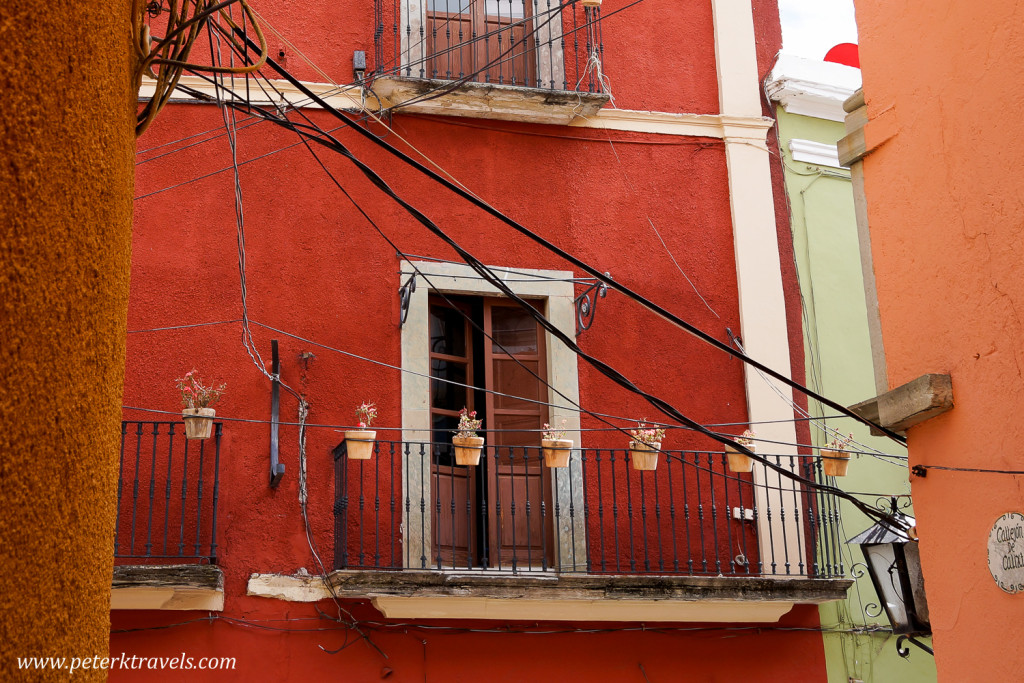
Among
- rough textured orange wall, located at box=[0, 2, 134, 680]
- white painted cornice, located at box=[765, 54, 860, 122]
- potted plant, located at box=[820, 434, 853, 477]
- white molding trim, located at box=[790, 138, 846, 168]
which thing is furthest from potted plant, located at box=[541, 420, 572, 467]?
rough textured orange wall, located at box=[0, 2, 134, 680]

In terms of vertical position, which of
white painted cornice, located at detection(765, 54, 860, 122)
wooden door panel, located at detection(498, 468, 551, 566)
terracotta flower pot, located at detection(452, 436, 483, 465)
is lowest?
wooden door panel, located at detection(498, 468, 551, 566)

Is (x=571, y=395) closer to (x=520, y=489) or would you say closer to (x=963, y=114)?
(x=520, y=489)

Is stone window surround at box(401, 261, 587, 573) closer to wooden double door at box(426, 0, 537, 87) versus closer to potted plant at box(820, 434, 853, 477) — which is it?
wooden double door at box(426, 0, 537, 87)

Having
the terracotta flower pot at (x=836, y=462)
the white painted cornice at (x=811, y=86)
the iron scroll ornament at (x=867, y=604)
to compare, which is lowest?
the iron scroll ornament at (x=867, y=604)

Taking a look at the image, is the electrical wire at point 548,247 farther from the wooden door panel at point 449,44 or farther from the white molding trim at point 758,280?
the wooden door panel at point 449,44

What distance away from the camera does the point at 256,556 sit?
7773 mm

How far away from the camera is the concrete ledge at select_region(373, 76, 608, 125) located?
8758 mm

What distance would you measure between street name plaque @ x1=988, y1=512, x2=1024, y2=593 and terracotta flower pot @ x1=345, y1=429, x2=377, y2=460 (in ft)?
13.7

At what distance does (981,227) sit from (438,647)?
4.81 metres

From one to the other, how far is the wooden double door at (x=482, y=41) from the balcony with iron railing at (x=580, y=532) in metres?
3.22

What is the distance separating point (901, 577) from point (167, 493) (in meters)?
4.91

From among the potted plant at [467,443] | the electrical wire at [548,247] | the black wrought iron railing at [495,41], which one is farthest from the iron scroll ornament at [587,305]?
the electrical wire at [548,247]

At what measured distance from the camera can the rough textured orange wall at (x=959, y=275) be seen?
4.76 metres

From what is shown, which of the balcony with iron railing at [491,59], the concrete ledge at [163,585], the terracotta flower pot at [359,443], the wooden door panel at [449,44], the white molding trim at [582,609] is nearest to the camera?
the concrete ledge at [163,585]
